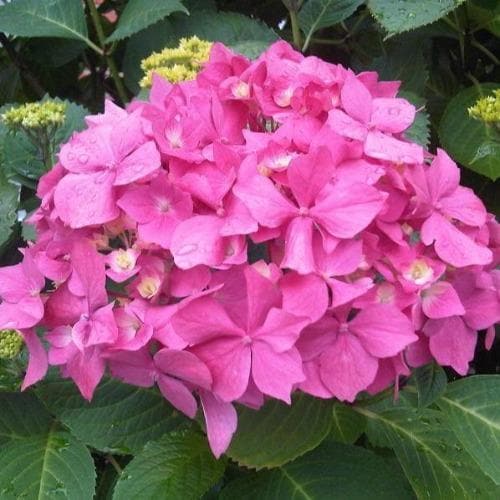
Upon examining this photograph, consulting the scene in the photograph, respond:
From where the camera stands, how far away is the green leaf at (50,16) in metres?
1.19

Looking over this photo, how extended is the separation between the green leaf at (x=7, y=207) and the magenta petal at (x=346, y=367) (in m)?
0.46

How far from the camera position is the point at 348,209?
614mm

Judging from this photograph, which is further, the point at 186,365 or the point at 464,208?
the point at 464,208

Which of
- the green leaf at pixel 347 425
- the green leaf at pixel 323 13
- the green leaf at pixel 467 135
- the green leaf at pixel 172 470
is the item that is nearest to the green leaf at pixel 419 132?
the green leaf at pixel 467 135

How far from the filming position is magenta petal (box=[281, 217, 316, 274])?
593 mm

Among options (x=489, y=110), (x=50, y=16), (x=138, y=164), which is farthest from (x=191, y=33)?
(x=138, y=164)

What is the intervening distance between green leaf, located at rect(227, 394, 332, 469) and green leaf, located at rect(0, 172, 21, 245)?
1.17 feet

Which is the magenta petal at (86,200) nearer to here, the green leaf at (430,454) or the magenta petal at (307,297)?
the magenta petal at (307,297)

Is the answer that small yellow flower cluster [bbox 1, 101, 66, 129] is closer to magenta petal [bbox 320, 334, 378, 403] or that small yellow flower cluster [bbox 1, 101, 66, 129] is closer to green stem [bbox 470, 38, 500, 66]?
magenta petal [bbox 320, 334, 378, 403]

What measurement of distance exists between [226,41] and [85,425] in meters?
0.62

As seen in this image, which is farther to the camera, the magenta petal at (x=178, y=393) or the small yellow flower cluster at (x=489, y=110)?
the small yellow flower cluster at (x=489, y=110)

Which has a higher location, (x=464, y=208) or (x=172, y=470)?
(x=464, y=208)

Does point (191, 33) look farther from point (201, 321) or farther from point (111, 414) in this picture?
point (201, 321)

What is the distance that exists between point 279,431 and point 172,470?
10 cm
